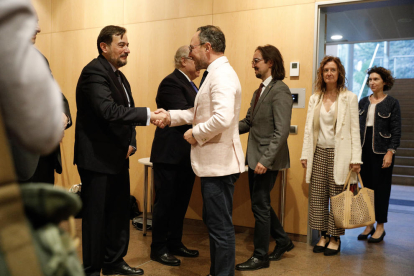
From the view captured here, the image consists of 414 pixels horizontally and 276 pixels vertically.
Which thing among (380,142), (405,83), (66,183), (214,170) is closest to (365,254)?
(380,142)

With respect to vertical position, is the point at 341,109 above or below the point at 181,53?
below

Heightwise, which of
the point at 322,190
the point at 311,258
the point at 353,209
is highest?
the point at 322,190

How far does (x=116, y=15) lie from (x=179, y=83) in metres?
2.14

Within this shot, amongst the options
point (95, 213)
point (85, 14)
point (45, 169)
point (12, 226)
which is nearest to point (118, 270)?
point (95, 213)

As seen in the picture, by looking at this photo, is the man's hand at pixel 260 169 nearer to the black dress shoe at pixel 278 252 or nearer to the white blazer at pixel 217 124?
the white blazer at pixel 217 124

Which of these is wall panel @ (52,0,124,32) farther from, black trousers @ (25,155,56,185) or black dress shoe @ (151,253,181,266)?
black dress shoe @ (151,253,181,266)

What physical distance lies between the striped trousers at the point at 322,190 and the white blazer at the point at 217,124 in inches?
51.6

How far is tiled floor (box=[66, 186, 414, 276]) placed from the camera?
114 inches

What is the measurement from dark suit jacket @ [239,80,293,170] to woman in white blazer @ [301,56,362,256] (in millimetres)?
463

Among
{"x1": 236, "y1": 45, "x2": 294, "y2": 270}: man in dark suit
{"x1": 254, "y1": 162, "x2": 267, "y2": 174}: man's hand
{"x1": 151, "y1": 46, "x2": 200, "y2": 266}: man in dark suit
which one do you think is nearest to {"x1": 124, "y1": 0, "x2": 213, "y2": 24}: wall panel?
{"x1": 151, "y1": 46, "x2": 200, "y2": 266}: man in dark suit

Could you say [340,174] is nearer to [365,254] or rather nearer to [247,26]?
[365,254]

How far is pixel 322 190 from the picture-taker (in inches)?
132

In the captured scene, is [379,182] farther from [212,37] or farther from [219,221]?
[212,37]

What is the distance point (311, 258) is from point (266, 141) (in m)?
1.10
